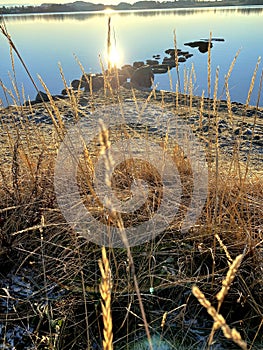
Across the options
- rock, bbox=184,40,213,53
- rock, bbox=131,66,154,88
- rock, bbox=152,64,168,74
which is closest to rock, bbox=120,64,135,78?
rock, bbox=131,66,154,88

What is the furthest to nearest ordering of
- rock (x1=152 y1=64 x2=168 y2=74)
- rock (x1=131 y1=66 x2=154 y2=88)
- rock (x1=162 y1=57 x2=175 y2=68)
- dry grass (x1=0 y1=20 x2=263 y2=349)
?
rock (x1=162 y1=57 x2=175 y2=68), rock (x1=152 y1=64 x2=168 y2=74), rock (x1=131 y1=66 x2=154 y2=88), dry grass (x1=0 y1=20 x2=263 y2=349)

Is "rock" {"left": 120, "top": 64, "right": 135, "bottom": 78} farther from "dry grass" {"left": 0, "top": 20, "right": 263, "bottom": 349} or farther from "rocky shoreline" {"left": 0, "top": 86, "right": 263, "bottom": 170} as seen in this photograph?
"dry grass" {"left": 0, "top": 20, "right": 263, "bottom": 349}

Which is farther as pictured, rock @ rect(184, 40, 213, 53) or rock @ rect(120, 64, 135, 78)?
rock @ rect(184, 40, 213, 53)

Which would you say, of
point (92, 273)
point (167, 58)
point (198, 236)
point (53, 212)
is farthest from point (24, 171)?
point (167, 58)

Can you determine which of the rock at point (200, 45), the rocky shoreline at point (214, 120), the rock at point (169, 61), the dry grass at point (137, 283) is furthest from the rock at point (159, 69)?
the dry grass at point (137, 283)

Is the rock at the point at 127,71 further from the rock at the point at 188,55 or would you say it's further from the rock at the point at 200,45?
the rock at the point at 200,45

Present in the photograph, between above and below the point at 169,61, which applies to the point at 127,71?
above

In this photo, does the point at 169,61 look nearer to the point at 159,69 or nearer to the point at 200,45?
the point at 159,69

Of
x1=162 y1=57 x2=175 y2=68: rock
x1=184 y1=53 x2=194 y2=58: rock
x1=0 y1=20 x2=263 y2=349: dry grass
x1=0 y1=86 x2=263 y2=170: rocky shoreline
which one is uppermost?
x1=0 y1=20 x2=263 y2=349: dry grass

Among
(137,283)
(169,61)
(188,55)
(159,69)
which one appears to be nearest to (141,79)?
(159,69)

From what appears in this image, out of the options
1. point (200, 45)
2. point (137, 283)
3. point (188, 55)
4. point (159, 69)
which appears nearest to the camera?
point (137, 283)

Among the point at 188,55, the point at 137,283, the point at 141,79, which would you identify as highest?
the point at 137,283

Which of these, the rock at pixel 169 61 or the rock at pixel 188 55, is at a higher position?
the rock at pixel 169 61

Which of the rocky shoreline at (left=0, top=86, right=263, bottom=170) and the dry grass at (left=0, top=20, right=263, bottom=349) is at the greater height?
the dry grass at (left=0, top=20, right=263, bottom=349)
